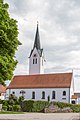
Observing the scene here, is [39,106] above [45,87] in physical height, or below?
below

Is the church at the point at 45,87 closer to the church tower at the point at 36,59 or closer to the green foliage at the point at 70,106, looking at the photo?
the church tower at the point at 36,59

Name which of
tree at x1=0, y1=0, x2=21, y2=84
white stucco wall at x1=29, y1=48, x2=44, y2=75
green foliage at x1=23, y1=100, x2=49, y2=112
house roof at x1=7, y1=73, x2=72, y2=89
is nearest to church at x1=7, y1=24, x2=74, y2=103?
house roof at x1=7, y1=73, x2=72, y2=89

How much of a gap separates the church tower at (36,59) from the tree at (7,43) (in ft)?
202

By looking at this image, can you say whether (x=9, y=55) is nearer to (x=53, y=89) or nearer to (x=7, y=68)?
(x=7, y=68)

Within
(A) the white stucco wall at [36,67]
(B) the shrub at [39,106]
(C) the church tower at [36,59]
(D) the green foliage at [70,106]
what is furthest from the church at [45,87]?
(B) the shrub at [39,106]

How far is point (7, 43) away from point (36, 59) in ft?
211

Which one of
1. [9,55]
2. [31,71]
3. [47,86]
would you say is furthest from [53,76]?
[9,55]

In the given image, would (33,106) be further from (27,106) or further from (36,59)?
(36,59)

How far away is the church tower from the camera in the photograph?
277ft

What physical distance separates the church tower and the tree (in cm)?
6143

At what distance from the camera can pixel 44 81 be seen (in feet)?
237

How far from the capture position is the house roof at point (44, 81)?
6938cm

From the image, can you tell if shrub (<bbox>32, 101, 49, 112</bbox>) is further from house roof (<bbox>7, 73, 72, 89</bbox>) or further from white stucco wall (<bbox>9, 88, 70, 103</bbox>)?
house roof (<bbox>7, 73, 72, 89</bbox>)

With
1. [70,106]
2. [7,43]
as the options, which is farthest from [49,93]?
[7,43]
